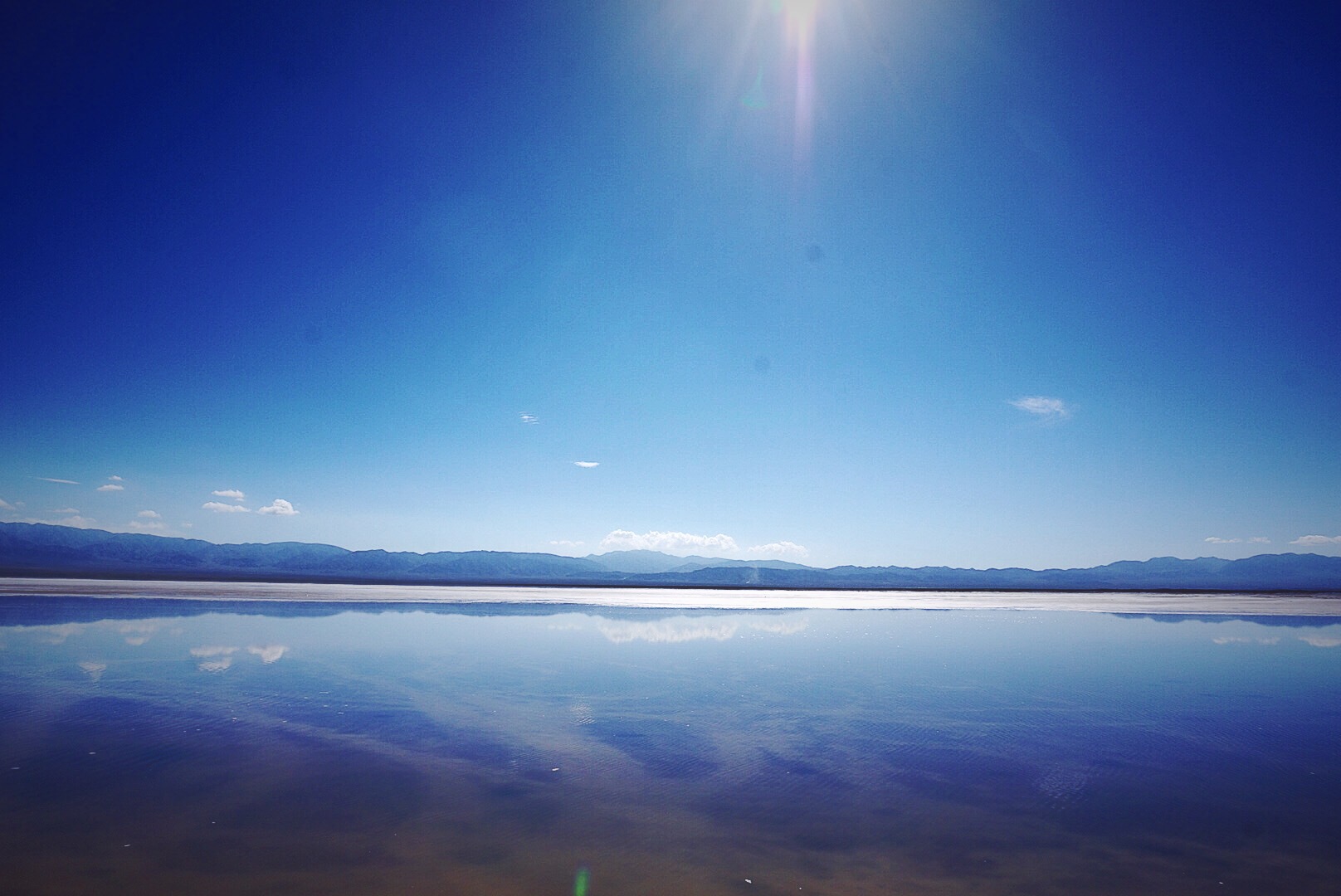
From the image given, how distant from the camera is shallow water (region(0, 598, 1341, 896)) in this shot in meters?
5.70

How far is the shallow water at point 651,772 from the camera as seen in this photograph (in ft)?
18.7

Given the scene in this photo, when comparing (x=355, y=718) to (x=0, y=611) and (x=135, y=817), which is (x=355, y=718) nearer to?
(x=135, y=817)

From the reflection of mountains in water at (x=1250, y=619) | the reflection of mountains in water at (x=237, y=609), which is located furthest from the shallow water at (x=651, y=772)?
the reflection of mountains in water at (x=1250, y=619)

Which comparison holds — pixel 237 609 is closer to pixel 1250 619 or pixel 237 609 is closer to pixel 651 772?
pixel 651 772

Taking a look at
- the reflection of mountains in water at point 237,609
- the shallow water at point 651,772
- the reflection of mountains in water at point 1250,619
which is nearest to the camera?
the shallow water at point 651,772

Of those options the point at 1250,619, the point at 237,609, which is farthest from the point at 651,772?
the point at 1250,619

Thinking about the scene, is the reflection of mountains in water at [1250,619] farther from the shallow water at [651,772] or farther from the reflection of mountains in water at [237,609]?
the reflection of mountains in water at [237,609]

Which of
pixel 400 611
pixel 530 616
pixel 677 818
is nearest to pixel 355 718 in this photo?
pixel 677 818

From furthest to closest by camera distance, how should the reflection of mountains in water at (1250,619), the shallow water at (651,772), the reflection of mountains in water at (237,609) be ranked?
1. the reflection of mountains in water at (1250,619)
2. the reflection of mountains in water at (237,609)
3. the shallow water at (651,772)

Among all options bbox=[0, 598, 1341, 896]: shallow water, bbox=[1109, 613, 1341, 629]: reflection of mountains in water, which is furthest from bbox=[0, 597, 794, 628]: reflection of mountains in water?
bbox=[1109, 613, 1341, 629]: reflection of mountains in water

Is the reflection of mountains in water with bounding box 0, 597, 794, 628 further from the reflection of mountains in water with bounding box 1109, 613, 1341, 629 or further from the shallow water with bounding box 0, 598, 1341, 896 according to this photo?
the reflection of mountains in water with bounding box 1109, 613, 1341, 629

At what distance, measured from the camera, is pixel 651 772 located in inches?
331

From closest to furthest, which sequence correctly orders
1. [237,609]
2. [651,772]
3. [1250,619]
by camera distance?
[651,772] → [237,609] → [1250,619]

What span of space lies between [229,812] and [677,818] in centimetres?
468
